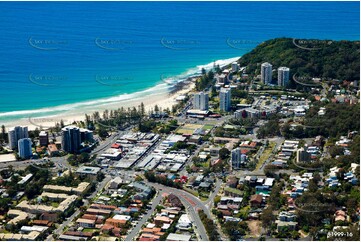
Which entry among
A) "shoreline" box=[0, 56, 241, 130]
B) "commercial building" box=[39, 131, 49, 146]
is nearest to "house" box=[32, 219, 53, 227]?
"commercial building" box=[39, 131, 49, 146]

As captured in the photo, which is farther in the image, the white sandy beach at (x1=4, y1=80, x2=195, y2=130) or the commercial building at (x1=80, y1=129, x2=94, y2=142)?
the white sandy beach at (x1=4, y1=80, x2=195, y2=130)

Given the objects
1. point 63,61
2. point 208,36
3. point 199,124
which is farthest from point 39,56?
point 199,124

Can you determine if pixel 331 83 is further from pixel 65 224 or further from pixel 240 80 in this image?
pixel 65 224

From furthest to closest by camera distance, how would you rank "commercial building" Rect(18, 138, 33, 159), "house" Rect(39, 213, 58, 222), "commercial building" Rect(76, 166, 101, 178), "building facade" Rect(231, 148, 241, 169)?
"commercial building" Rect(18, 138, 33, 159) → "building facade" Rect(231, 148, 241, 169) → "commercial building" Rect(76, 166, 101, 178) → "house" Rect(39, 213, 58, 222)

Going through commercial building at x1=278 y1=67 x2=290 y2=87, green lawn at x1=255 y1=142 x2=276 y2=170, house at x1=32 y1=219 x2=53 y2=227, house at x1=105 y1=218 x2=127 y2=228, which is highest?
commercial building at x1=278 y1=67 x2=290 y2=87

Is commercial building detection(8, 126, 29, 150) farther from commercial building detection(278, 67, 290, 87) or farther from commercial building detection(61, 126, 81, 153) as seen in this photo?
commercial building detection(278, 67, 290, 87)

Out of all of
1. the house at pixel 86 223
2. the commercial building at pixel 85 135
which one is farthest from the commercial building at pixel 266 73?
the house at pixel 86 223
